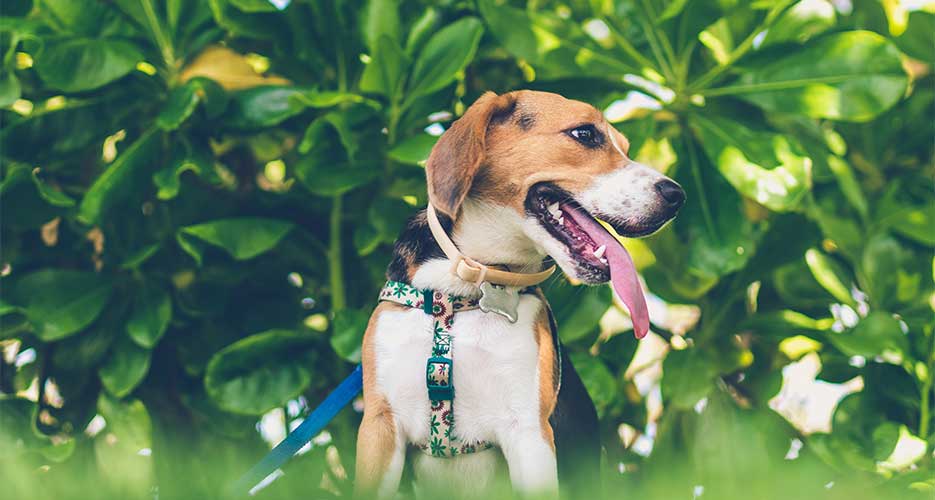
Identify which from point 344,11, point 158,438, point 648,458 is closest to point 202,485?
point 158,438

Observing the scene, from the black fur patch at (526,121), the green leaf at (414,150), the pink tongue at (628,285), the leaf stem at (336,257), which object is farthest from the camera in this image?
the leaf stem at (336,257)

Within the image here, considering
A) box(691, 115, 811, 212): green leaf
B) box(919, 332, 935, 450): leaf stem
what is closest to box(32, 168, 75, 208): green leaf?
box(691, 115, 811, 212): green leaf

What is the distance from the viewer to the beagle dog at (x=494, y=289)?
1743 mm

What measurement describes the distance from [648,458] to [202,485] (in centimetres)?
180

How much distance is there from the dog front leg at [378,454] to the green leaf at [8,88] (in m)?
1.66

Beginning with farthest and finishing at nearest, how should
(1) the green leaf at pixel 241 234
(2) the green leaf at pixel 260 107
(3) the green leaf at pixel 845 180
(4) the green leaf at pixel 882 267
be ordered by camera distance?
(4) the green leaf at pixel 882 267 < (3) the green leaf at pixel 845 180 < (2) the green leaf at pixel 260 107 < (1) the green leaf at pixel 241 234

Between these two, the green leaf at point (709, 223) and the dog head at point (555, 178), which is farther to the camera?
the green leaf at point (709, 223)

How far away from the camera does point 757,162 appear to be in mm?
2641

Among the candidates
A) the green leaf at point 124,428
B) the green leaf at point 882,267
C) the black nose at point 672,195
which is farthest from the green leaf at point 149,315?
the green leaf at point 882,267

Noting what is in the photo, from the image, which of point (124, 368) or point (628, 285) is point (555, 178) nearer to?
point (628, 285)

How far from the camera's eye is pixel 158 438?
10.2 ft

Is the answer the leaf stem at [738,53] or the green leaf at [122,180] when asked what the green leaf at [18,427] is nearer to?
the green leaf at [122,180]

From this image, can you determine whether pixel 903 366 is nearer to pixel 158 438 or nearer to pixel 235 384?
pixel 235 384

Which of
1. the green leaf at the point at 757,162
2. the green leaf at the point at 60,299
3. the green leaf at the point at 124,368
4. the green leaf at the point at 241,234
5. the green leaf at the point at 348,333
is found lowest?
the green leaf at the point at 124,368
